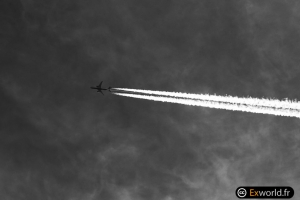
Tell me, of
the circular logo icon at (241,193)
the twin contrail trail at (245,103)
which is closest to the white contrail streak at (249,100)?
the twin contrail trail at (245,103)

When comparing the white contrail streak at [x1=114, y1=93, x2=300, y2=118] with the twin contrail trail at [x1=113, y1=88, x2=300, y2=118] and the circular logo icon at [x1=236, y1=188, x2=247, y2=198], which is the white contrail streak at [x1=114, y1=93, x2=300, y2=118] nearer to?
the twin contrail trail at [x1=113, y1=88, x2=300, y2=118]

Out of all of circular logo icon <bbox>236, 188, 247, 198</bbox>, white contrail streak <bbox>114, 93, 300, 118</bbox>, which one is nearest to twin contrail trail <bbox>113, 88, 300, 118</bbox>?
white contrail streak <bbox>114, 93, 300, 118</bbox>

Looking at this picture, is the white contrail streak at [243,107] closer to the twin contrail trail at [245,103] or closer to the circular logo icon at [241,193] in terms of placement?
the twin contrail trail at [245,103]

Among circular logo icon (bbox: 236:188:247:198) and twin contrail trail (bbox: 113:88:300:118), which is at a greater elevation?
twin contrail trail (bbox: 113:88:300:118)

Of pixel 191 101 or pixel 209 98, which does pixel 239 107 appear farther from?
pixel 191 101

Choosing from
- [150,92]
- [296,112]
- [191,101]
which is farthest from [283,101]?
[150,92]

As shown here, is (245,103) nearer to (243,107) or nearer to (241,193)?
(243,107)

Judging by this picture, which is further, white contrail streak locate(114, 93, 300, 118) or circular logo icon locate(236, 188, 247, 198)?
circular logo icon locate(236, 188, 247, 198)

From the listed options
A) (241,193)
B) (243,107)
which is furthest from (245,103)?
(241,193)

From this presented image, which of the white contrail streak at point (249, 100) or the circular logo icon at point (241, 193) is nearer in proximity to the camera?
the white contrail streak at point (249, 100)

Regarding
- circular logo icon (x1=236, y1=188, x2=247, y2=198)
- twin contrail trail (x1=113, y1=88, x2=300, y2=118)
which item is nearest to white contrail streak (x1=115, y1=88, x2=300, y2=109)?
twin contrail trail (x1=113, y1=88, x2=300, y2=118)

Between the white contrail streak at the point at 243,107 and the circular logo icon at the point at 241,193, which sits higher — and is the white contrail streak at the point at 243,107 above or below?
above
